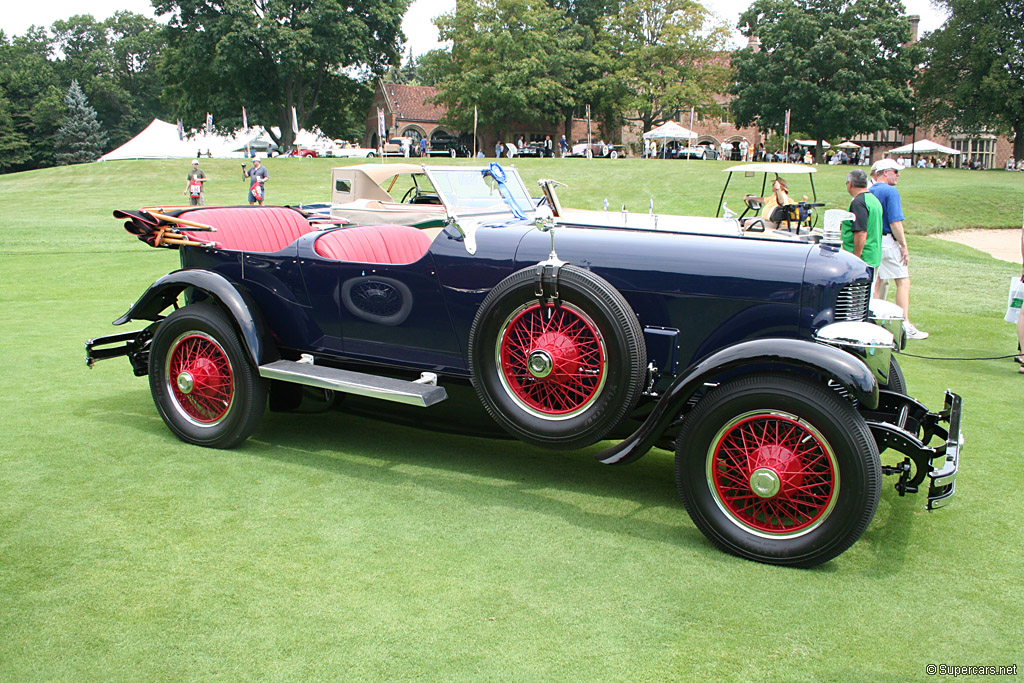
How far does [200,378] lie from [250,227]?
3.66 feet

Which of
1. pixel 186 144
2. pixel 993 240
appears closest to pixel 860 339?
pixel 993 240

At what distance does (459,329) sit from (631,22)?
5620cm

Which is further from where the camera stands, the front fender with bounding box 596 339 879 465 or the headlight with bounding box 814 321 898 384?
the headlight with bounding box 814 321 898 384

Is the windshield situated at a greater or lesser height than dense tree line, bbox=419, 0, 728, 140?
lesser

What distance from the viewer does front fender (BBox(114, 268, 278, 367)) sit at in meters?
4.39

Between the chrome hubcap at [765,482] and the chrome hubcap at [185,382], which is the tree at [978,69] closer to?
the chrome hubcap at [765,482]

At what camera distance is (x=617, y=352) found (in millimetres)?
3418

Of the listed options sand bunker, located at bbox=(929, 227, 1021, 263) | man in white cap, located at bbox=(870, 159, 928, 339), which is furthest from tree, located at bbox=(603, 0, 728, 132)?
man in white cap, located at bbox=(870, 159, 928, 339)

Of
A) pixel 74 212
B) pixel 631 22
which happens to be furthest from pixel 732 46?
pixel 74 212

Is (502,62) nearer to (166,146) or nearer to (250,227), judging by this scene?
(166,146)

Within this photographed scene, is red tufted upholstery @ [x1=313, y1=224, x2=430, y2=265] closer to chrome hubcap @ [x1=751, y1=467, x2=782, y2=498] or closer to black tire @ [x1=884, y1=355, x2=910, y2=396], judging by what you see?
chrome hubcap @ [x1=751, y1=467, x2=782, y2=498]

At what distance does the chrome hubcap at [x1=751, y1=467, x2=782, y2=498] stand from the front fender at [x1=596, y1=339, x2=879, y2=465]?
42cm

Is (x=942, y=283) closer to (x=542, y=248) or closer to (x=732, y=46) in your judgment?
(x=542, y=248)

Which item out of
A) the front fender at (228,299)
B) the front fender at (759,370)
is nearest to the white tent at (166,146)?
the front fender at (228,299)
